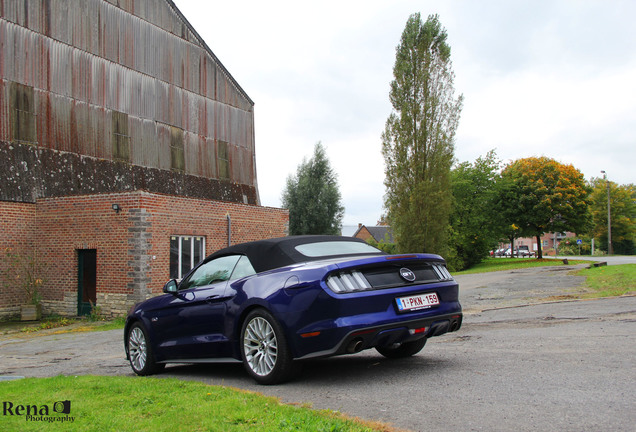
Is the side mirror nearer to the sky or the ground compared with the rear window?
nearer to the ground

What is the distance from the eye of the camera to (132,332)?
23.2ft

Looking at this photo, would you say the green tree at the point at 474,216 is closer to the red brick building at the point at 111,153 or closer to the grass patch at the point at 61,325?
the red brick building at the point at 111,153

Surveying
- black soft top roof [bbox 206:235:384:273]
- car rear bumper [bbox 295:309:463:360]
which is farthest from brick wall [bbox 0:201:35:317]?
car rear bumper [bbox 295:309:463:360]

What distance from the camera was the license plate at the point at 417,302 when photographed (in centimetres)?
517

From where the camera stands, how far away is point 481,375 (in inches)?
202

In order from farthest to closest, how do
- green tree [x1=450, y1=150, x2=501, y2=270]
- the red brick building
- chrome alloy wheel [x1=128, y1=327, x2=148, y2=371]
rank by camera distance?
green tree [x1=450, y1=150, x2=501, y2=270], the red brick building, chrome alloy wheel [x1=128, y1=327, x2=148, y2=371]

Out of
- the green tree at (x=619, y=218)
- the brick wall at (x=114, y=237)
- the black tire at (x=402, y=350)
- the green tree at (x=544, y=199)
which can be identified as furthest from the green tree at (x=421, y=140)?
the green tree at (x=619, y=218)

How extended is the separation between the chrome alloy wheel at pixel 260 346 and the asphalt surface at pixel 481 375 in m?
0.21

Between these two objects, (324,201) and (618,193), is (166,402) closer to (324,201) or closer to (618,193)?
(324,201)

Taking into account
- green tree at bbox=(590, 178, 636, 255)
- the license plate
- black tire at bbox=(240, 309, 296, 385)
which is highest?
green tree at bbox=(590, 178, 636, 255)

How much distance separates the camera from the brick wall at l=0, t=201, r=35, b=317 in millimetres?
16375

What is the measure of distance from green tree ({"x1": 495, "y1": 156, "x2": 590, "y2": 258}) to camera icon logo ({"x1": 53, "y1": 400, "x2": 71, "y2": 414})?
137 feet

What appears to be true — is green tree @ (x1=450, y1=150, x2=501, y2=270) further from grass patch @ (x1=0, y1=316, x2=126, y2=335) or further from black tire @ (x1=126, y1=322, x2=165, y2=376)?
black tire @ (x1=126, y1=322, x2=165, y2=376)

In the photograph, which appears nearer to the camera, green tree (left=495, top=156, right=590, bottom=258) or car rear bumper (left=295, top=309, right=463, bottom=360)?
car rear bumper (left=295, top=309, right=463, bottom=360)
